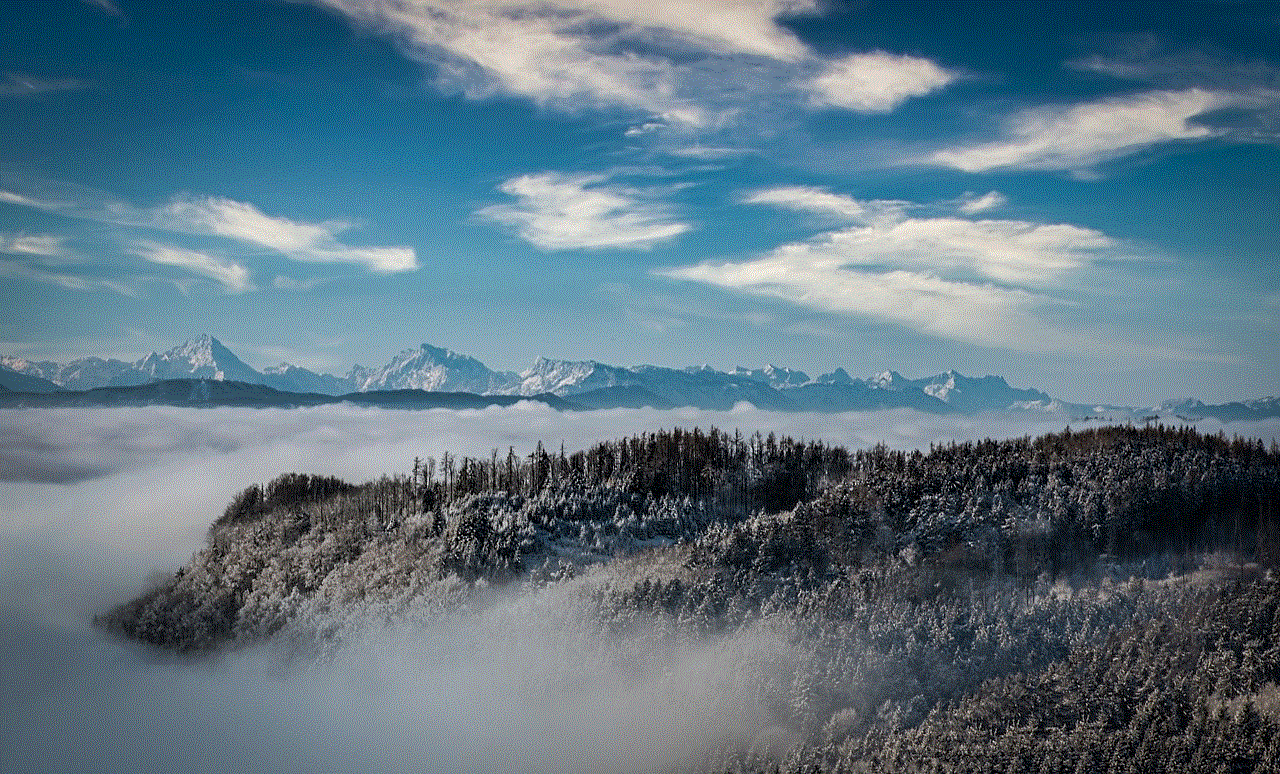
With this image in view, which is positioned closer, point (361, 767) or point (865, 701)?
point (865, 701)

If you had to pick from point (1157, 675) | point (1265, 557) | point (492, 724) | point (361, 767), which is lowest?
point (361, 767)

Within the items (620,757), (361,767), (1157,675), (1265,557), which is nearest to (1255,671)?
(1157,675)

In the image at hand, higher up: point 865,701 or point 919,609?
point 919,609

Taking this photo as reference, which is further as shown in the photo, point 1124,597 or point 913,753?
point 1124,597

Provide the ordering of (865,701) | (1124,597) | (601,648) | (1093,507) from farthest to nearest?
(1093,507), (601,648), (1124,597), (865,701)

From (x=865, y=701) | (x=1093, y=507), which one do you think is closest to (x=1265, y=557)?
(x=1093, y=507)

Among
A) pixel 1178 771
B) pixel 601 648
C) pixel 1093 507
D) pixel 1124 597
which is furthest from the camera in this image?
pixel 1093 507

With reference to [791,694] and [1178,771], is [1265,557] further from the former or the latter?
[791,694]

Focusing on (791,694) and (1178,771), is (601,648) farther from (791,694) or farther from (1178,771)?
(1178,771)

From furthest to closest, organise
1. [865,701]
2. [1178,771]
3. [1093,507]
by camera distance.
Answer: [1093,507] < [865,701] < [1178,771]
